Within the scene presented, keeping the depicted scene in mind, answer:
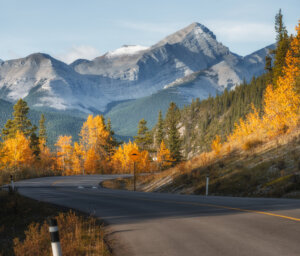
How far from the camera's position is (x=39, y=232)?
967 centimetres

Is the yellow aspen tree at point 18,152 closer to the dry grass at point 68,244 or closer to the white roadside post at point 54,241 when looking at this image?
the dry grass at point 68,244

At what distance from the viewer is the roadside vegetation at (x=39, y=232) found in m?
7.06

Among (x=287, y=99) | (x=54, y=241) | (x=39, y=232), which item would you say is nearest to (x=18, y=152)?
(x=287, y=99)

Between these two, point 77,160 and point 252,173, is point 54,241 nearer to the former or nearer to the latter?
point 252,173

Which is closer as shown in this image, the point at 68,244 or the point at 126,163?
the point at 68,244

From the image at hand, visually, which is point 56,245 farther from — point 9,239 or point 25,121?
point 25,121

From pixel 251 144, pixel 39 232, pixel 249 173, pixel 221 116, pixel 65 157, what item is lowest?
pixel 39 232

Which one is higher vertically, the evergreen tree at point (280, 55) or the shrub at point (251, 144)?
the evergreen tree at point (280, 55)

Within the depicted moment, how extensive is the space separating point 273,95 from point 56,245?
123 ft

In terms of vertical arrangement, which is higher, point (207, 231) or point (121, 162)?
point (207, 231)

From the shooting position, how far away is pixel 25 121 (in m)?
69.8

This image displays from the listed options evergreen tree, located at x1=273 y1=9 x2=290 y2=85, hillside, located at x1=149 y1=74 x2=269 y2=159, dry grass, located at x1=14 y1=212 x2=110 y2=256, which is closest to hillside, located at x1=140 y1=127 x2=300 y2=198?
dry grass, located at x1=14 y1=212 x2=110 y2=256

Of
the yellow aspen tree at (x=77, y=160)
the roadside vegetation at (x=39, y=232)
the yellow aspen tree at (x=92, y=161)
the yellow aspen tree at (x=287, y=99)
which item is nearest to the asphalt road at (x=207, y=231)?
the roadside vegetation at (x=39, y=232)

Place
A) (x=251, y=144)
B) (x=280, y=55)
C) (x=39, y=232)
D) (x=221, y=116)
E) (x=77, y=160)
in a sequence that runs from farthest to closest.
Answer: (x=221, y=116) < (x=77, y=160) < (x=280, y=55) < (x=251, y=144) < (x=39, y=232)
